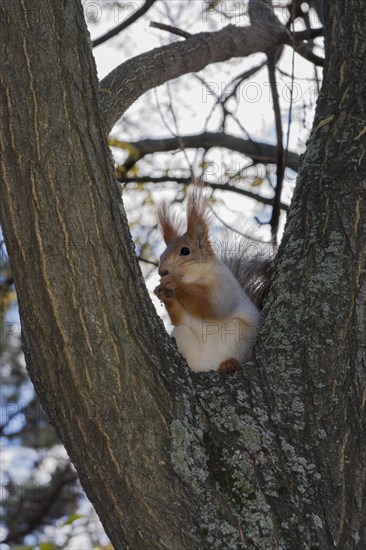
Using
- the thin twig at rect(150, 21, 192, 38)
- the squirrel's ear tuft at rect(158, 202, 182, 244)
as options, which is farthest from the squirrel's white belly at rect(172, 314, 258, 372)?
the thin twig at rect(150, 21, 192, 38)

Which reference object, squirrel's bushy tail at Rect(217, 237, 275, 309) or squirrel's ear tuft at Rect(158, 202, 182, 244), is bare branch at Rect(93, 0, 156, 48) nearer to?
squirrel's ear tuft at Rect(158, 202, 182, 244)

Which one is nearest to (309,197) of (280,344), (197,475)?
(280,344)

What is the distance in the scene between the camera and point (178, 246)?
294 centimetres

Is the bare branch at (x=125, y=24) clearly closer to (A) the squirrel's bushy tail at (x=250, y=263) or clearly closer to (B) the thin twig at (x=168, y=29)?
(B) the thin twig at (x=168, y=29)

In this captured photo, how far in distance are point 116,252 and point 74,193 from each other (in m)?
0.16

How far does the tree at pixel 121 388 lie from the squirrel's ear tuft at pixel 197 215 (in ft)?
3.26

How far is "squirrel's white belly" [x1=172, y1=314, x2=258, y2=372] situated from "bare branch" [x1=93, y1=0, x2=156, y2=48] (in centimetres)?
138

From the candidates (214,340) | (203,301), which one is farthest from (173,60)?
(214,340)

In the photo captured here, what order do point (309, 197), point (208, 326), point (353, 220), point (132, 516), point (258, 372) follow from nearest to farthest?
point (132, 516) → point (258, 372) → point (353, 220) → point (309, 197) → point (208, 326)

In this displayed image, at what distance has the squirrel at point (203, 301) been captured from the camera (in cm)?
274

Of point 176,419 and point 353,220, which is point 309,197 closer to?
point 353,220

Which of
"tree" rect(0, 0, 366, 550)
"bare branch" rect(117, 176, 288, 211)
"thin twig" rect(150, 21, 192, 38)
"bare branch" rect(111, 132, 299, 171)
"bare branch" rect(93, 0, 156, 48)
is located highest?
"bare branch" rect(93, 0, 156, 48)

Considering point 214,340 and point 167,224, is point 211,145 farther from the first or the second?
point 214,340

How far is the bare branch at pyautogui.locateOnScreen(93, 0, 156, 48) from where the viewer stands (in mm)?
3559
